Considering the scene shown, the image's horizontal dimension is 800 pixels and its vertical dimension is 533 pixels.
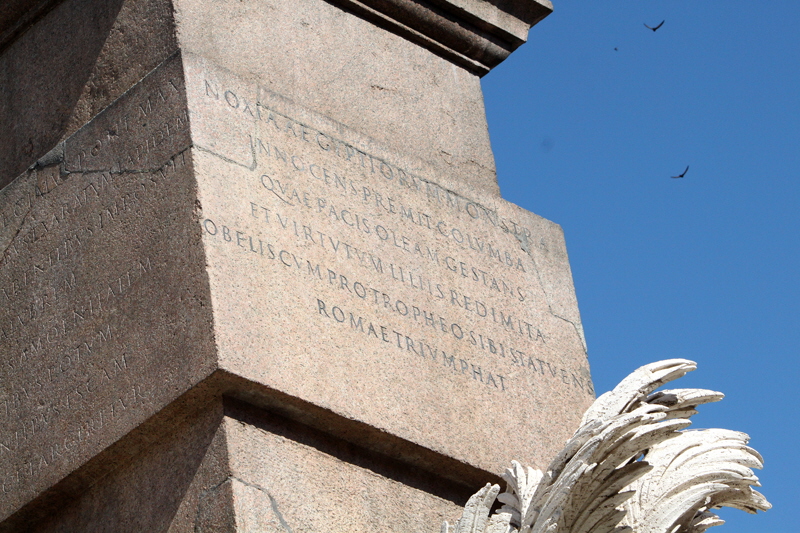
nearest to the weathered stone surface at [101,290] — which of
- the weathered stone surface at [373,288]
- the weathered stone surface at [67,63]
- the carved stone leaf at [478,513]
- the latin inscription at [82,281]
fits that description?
the latin inscription at [82,281]

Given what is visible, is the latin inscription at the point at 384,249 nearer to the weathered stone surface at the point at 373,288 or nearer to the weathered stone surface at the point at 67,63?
the weathered stone surface at the point at 373,288

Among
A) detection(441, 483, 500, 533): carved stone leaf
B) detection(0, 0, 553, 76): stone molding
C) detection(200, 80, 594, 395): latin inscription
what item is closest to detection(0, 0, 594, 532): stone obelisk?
detection(200, 80, 594, 395): latin inscription

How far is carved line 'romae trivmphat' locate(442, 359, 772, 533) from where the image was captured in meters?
3.78

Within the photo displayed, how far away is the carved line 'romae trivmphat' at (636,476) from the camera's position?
3783mm

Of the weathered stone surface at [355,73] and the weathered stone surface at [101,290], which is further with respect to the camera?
the weathered stone surface at [355,73]

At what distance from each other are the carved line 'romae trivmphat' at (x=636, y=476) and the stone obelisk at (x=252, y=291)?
409 millimetres

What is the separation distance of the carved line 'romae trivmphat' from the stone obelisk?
0.41 meters

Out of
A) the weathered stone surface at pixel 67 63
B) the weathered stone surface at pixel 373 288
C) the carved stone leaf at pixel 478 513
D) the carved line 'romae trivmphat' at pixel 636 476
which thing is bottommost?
the carved stone leaf at pixel 478 513

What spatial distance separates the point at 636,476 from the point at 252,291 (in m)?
1.24

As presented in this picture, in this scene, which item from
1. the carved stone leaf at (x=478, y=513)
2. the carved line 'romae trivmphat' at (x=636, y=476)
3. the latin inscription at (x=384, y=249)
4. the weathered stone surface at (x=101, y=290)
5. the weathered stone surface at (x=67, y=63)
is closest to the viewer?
the carved stone leaf at (x=478, y=513)

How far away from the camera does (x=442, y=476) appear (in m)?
4.29

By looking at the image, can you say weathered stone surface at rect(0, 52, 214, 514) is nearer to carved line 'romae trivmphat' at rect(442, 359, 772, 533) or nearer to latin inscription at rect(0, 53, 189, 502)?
latin inscription at rect(0, 53, 189, 502)

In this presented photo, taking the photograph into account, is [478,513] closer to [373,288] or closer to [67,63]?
[373,288]

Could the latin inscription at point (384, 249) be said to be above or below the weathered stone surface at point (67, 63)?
below
